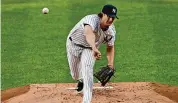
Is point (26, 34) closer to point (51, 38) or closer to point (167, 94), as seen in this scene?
point (51, 38)

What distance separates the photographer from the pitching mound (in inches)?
362

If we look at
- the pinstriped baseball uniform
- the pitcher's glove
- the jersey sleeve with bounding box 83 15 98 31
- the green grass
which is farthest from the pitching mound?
the jersey sleeve with bounding box 83 15 98 31

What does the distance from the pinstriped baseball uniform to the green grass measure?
2448mm

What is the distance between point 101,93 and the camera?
377 inches

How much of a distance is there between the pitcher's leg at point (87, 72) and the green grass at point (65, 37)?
2842mm

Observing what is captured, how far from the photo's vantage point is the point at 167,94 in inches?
395

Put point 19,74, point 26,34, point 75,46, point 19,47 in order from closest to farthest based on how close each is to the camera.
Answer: point 75,46 → point 19,74 → point 19,47 → point 26,34

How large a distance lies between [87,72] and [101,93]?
3.86ft

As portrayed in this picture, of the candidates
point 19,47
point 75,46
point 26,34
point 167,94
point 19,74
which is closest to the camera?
point 75,46

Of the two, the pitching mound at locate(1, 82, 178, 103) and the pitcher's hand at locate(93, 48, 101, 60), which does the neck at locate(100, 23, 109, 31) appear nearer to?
the pitcher's hand at locate(93, 48, 101, 60)

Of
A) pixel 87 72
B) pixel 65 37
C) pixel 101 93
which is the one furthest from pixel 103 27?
pixel 65 37

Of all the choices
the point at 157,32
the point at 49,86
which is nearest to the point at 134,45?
the point at 157,32

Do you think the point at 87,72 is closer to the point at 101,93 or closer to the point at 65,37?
the point at 101,93

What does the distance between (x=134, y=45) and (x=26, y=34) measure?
3.04 meters
